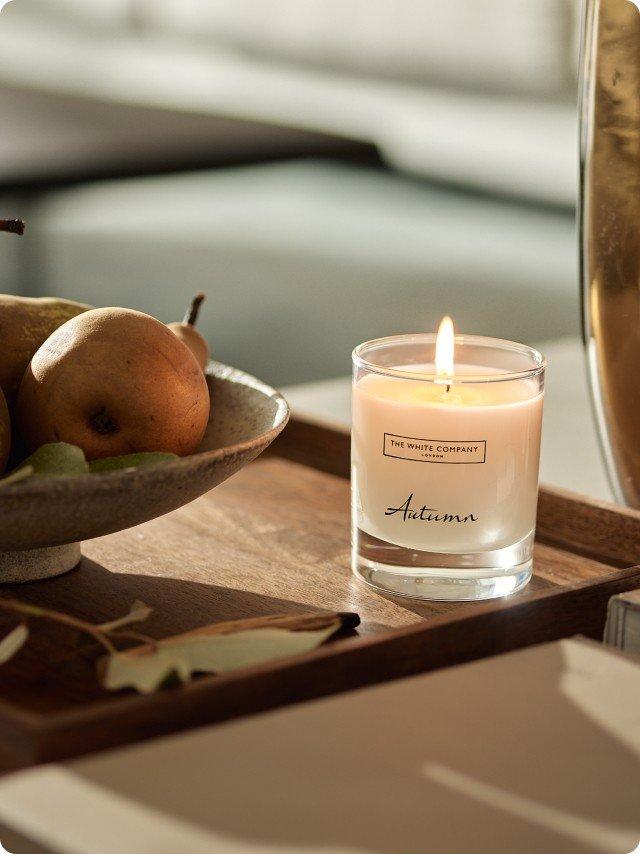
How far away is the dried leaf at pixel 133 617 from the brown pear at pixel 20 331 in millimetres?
105

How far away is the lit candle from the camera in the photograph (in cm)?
45

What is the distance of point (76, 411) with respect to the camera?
45 cm

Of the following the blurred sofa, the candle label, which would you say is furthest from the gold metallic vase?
the blurred sofa

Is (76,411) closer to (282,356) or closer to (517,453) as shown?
(517,453)

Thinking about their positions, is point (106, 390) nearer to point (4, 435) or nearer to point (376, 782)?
point (4, 435)

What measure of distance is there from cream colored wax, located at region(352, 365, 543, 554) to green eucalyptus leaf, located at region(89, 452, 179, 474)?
86mm

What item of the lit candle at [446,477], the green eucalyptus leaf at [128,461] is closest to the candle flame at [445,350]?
the lit candle at [446,477]

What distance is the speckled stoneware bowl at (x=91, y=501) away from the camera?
0.40 m

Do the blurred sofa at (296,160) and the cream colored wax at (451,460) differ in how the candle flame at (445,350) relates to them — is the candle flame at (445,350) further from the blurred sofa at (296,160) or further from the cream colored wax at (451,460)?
the blurred sofa at (296,160)

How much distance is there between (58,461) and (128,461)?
0.09ft

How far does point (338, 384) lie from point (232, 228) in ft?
5.75

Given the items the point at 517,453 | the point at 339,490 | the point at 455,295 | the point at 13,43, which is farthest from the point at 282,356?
the point at 517,453

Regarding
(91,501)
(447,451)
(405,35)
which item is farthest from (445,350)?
(405,35)

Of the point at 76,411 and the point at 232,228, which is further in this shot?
the point at 232,228
